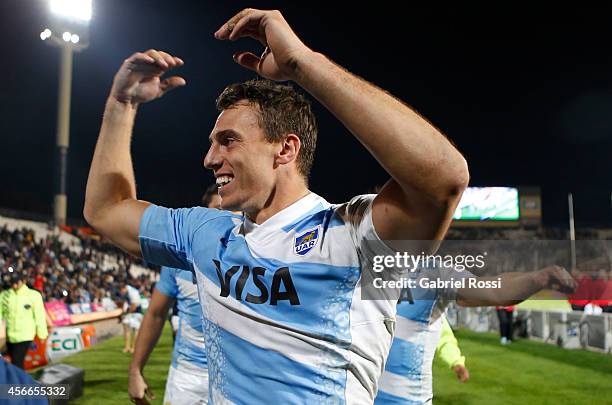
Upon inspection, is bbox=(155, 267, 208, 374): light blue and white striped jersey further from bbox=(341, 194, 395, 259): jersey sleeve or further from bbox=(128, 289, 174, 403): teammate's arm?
bbox=(341, 194, 395, 259): jersey sleeve

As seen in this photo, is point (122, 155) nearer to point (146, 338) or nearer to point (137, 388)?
point (137, 388)

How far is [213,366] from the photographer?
1.93 m

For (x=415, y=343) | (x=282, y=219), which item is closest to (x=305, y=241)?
(x=282, y=219)

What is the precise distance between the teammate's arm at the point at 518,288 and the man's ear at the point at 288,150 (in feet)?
4.58

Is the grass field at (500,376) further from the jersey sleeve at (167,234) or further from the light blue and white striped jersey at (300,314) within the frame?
the light blue and white striped jersey at (300,314)

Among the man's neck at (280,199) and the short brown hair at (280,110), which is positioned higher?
the short brown hair at (280,110)

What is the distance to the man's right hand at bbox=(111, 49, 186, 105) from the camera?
6.91ft

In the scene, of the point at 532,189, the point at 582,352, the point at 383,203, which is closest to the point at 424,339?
the point at 383,203

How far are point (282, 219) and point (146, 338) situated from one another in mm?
3071

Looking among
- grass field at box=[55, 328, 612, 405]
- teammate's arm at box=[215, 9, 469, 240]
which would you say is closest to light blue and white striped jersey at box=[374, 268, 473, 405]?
teammate's arm at box=[215, 9, 469, 240]

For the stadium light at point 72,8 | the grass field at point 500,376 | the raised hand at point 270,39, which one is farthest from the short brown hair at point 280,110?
the stadium light at point 72,8

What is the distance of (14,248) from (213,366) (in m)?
Answer: 27.6

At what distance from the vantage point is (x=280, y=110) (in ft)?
6.44

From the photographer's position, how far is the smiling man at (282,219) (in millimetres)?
1371
